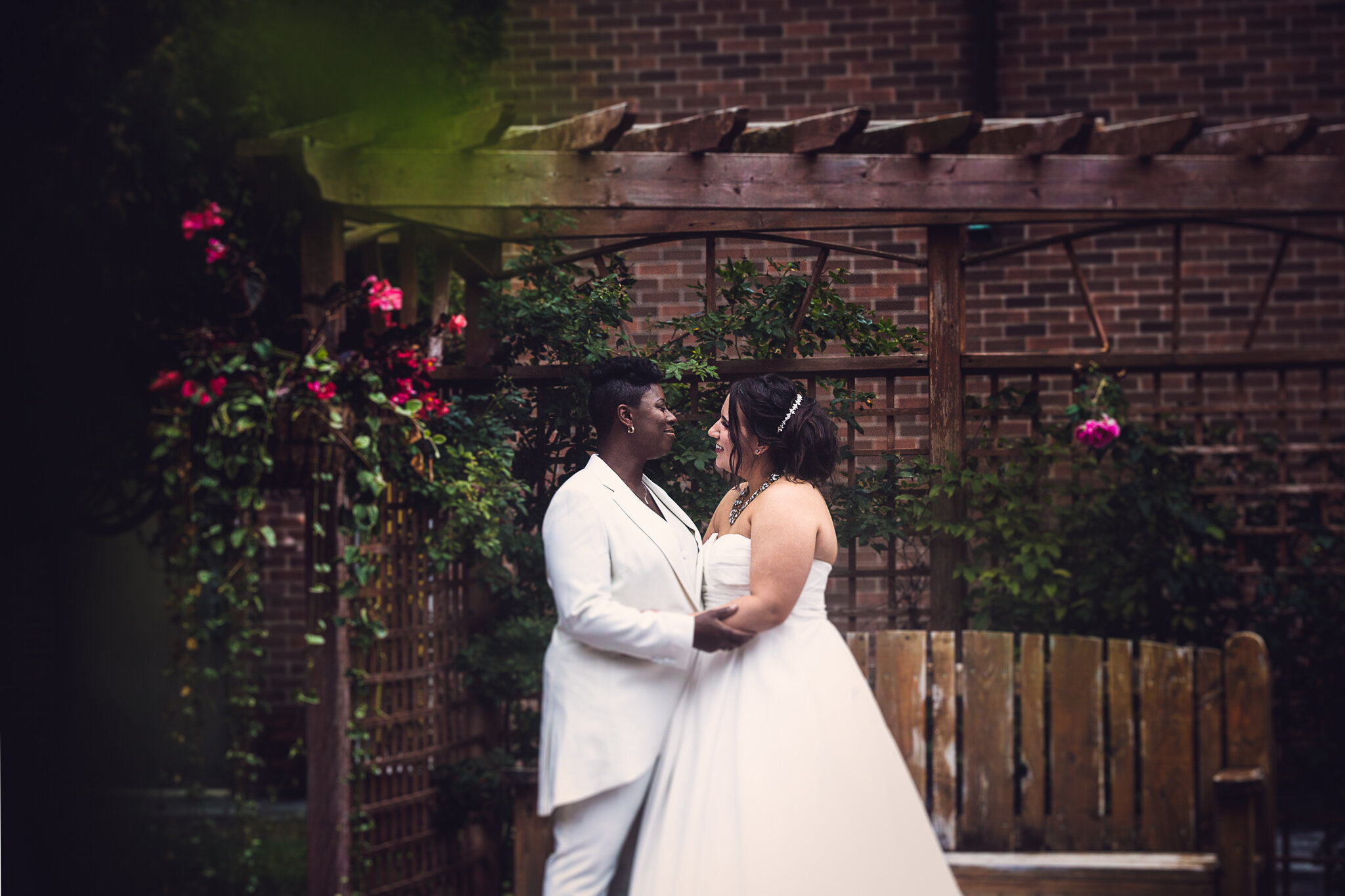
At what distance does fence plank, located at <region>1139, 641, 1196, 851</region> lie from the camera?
105 inches

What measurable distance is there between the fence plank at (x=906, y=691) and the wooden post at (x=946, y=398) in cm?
65

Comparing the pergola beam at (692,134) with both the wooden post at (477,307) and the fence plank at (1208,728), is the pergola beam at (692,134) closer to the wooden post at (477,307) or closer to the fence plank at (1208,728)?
the wooden post at (477,307)

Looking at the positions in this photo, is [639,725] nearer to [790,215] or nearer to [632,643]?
[632,643]

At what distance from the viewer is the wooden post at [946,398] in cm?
333

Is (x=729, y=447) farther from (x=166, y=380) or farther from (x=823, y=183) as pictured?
(x=166, y=380)

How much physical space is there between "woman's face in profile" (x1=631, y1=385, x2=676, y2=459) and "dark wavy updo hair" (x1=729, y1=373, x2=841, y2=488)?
18 centimetres

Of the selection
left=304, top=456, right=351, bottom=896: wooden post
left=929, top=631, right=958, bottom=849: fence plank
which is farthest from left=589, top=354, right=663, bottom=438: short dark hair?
Answer: left=929, top=631, right=958, bottom=849: fence plank

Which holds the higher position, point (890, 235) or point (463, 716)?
point (890, 235)

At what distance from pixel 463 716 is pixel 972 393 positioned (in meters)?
2.24

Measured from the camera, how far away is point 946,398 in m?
3.34

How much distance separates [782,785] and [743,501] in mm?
719

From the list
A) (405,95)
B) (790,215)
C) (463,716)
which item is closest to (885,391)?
(790,215)

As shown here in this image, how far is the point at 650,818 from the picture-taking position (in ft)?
7.75

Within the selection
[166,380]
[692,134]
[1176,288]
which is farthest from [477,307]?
[1176,288]
